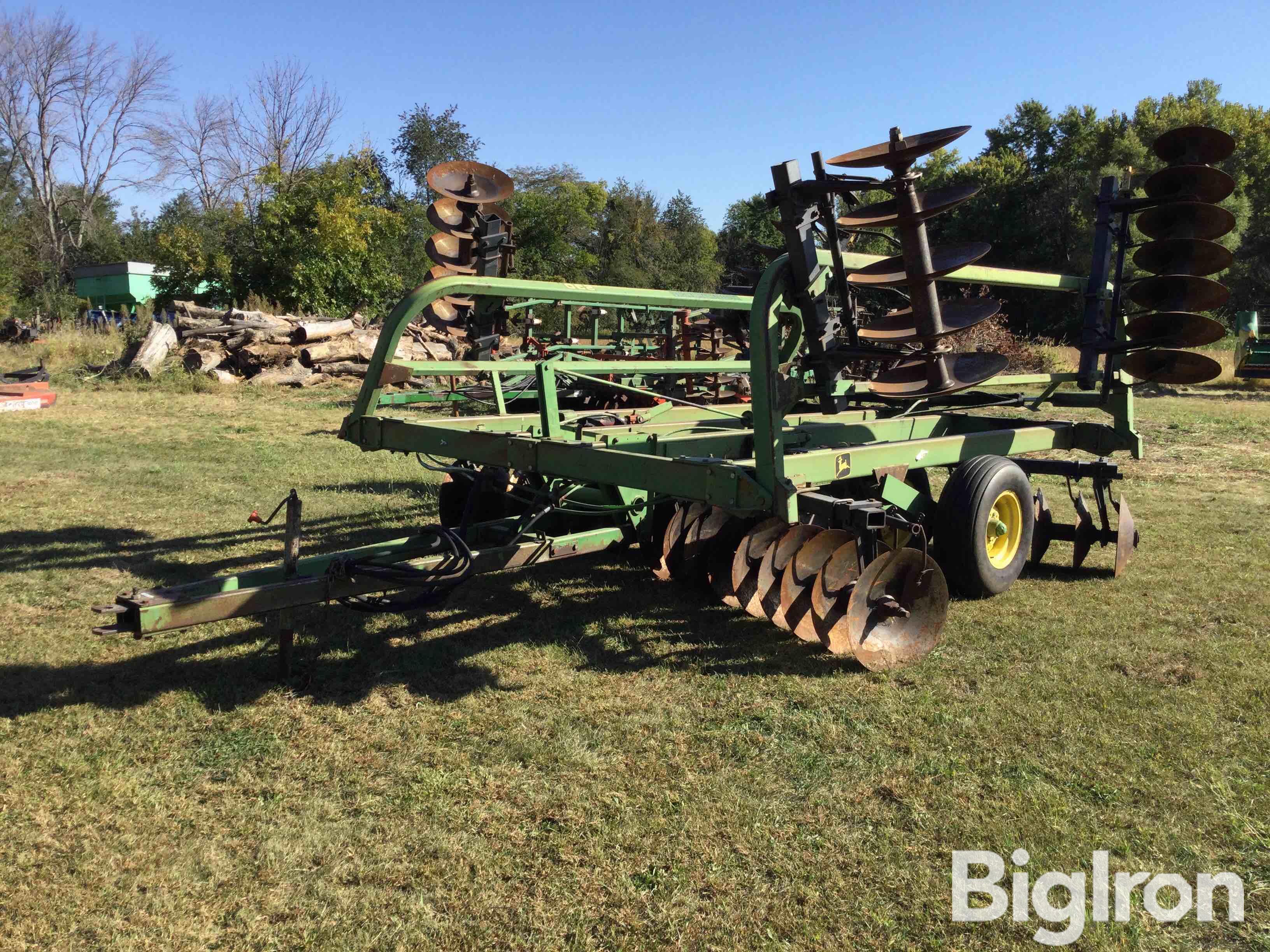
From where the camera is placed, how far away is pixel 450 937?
8.20ft

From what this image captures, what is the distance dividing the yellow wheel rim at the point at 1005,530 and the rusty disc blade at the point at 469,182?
4.19 meters

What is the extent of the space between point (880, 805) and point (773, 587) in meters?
1.47

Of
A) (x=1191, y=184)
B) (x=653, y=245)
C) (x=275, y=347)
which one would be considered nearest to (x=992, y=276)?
(x=1191, y=184)

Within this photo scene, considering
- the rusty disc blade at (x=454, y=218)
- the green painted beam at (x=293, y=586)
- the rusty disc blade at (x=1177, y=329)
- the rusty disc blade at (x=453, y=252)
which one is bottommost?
the green painted beam at (x=293, y=586)

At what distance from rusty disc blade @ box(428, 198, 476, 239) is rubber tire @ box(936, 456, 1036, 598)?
13.0 feet

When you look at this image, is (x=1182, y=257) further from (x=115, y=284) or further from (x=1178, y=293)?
(x=115, y=284)

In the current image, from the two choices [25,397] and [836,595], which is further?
[25,397]

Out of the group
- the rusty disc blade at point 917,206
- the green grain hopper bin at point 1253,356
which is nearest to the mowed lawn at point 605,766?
the rusty disc blade at point 917,206

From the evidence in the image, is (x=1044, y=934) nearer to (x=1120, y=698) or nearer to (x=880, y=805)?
(x=880, y=805)

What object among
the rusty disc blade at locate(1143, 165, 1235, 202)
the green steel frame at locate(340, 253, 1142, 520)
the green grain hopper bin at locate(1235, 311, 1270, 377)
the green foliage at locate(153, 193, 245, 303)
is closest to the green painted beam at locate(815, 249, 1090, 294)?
the green steel frame at locate(340, 253, 1142, 520)

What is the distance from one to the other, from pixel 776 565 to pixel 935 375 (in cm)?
114

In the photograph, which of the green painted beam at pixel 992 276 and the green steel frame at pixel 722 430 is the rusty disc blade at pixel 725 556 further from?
the green painted beam at pixel 992 276

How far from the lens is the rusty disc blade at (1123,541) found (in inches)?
229

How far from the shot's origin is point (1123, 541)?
230 inches
